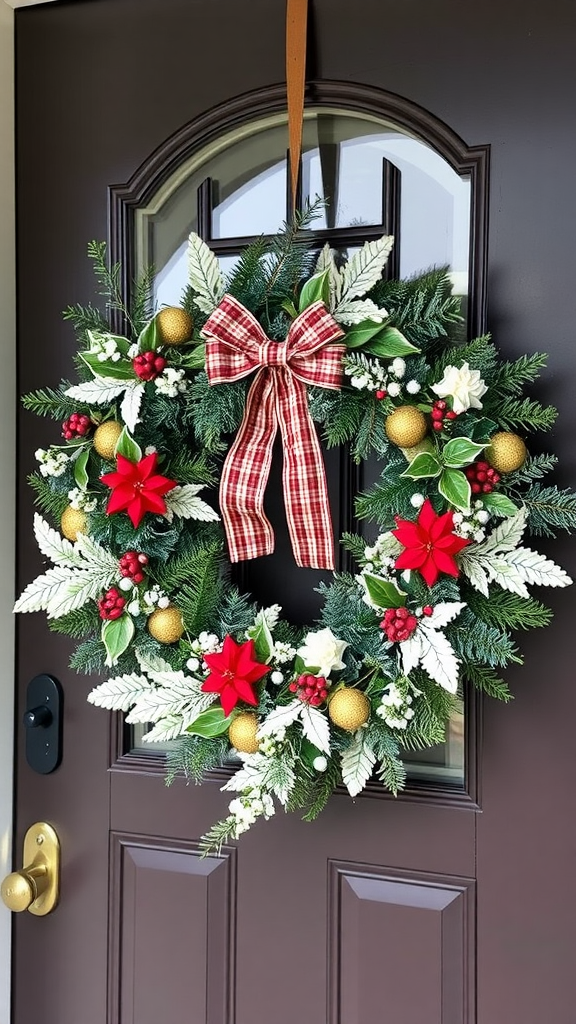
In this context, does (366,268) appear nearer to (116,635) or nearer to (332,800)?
(116,635)

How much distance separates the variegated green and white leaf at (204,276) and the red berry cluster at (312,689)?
444mm

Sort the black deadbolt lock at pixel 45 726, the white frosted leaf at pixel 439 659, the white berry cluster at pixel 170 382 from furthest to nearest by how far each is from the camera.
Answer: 1. the black deadbolt lock at pixel 45 726
2. the white berry cluster at pixel 170 382
3. the white frosted leaf at pixel 439 659

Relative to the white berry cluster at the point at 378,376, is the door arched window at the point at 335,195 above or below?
above

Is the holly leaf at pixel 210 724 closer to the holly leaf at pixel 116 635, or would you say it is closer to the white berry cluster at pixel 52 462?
the holly leaf at pixel 116 635

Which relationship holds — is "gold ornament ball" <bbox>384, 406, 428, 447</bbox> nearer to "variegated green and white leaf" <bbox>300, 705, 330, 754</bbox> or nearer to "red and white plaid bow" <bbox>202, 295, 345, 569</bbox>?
"red and white plaid bow" <bbox>202, 295, 345, 569</bbox>

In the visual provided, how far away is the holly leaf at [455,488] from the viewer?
2.80ft

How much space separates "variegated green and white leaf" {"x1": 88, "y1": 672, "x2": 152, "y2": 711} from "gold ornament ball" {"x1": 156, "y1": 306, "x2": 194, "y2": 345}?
41 cm

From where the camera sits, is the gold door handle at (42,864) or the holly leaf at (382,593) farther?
the gold door handle at (42,864)

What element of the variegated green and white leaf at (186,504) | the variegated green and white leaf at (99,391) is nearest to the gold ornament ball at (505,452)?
the variegated green and white leaf at (186,504)

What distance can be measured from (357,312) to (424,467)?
0.63 ft

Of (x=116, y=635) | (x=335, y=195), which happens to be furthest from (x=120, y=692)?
(x=335, y=195)

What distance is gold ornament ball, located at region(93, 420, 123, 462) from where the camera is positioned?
0.95 metres

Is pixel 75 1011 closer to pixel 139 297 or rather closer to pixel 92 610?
pixel 92 610

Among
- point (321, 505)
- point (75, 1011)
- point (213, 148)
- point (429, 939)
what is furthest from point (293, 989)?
point (213, 148)
